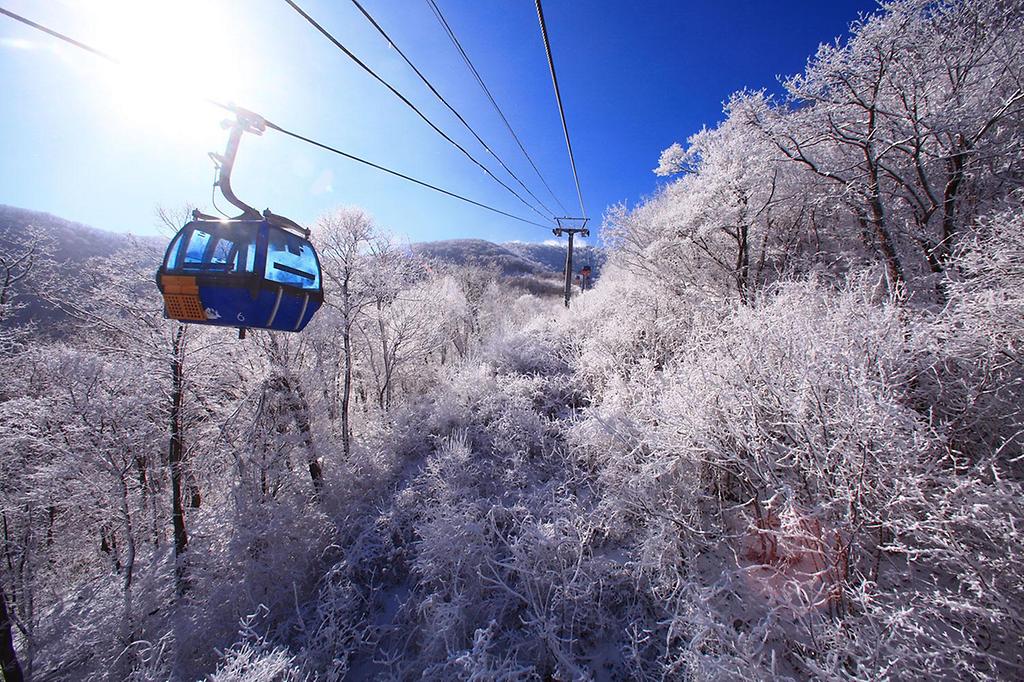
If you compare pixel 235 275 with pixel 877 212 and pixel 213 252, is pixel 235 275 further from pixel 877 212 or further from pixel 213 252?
pixel 877 212

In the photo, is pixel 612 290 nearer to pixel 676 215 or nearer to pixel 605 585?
pixel 676 215

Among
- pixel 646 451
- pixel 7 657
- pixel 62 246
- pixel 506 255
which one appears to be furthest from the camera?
pixel 506 255

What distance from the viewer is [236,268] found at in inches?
131

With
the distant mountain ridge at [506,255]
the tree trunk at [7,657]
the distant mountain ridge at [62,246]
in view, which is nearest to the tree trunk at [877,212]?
the distant mountain ridge at [62,246]

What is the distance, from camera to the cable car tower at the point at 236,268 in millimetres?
3330

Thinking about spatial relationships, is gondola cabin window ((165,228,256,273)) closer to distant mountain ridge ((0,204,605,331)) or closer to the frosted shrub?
the frosted shrub

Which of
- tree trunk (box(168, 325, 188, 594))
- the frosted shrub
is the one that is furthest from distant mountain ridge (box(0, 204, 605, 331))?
the frosted shrub

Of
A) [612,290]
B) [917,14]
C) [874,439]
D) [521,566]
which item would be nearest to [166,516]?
[521,566]

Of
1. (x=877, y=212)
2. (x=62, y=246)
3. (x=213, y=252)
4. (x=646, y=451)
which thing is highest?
(x=62, y=246)

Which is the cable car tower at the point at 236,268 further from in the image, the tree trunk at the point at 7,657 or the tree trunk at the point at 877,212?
the tree trunk at the point at 7,657

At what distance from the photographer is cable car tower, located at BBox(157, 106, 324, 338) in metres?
3.33

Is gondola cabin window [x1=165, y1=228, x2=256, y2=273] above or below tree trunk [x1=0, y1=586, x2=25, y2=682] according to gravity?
above

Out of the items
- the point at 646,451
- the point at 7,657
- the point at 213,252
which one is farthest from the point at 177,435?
the point at 646,451

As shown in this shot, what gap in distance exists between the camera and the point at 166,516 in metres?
10.8
